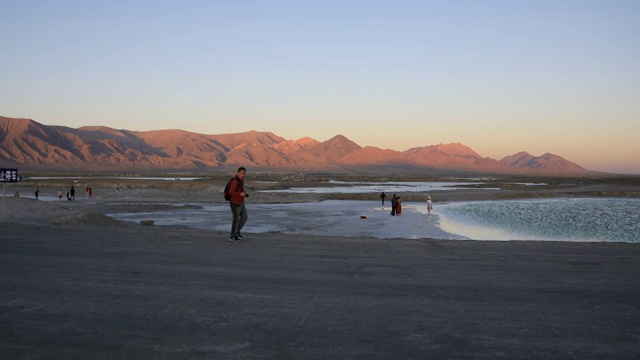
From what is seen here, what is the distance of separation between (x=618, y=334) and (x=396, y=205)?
105ft

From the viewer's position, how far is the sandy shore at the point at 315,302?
5.70 metres

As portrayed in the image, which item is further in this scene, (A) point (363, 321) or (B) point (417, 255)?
(B) point (417, 255)

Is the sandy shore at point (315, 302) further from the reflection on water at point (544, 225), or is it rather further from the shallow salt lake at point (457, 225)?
the reflection on water at point (544, 225)

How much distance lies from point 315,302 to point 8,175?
1824 centimetres

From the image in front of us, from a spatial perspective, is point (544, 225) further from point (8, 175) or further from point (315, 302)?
point (315, 302)

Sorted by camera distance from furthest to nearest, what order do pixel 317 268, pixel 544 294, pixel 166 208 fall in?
pixel 166 208
pixel 317 268
pixel 544 294

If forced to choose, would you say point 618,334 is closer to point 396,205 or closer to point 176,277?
point 176,277

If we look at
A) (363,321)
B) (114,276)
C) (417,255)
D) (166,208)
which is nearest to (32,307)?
(114,276)

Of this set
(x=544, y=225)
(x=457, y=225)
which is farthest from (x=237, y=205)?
(x=544, y=225)

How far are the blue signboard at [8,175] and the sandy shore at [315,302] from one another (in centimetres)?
941

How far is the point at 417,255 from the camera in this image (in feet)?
40.2

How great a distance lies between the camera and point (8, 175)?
2144cm

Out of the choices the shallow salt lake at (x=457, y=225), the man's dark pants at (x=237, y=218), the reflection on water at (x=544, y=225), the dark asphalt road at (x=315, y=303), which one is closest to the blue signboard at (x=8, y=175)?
the shallow salt lake at (x=457, y=225)

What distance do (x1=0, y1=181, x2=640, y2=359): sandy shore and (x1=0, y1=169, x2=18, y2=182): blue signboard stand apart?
9.41 meters
